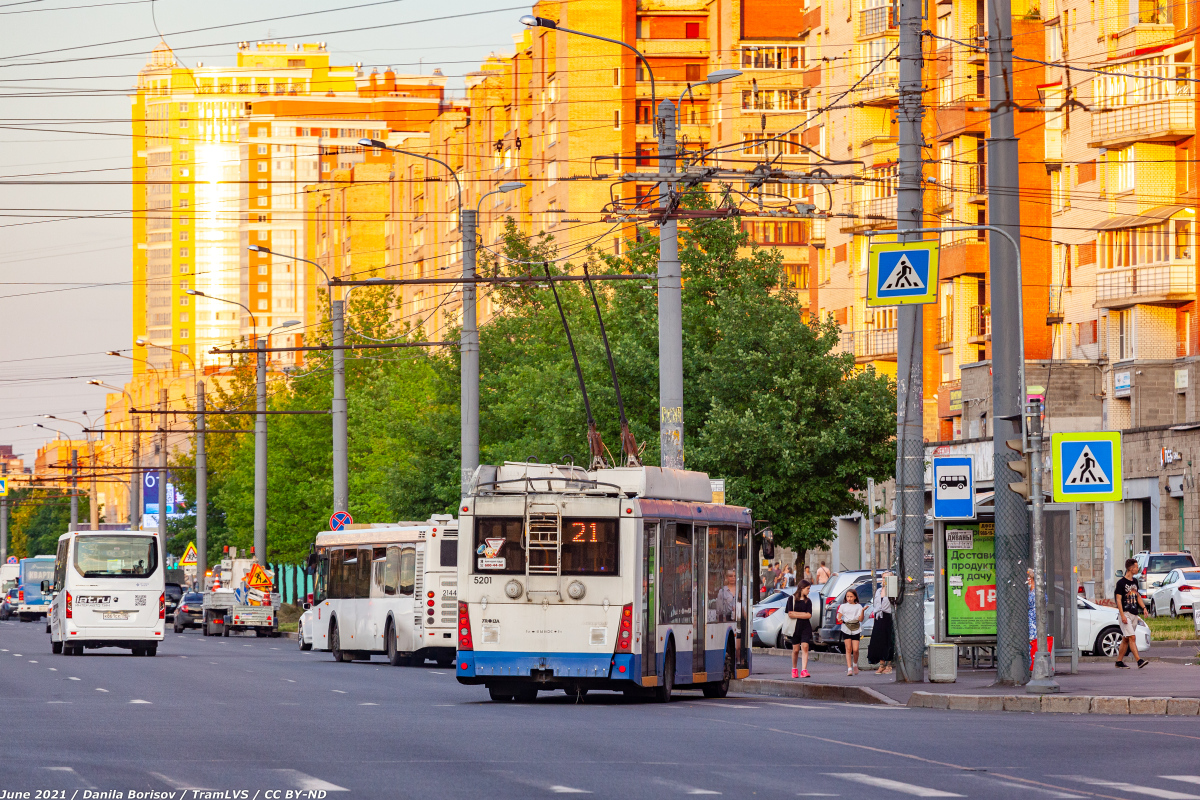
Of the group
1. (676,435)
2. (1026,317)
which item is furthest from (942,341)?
(676,435)

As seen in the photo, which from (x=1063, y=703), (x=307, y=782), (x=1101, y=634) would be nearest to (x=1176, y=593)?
(x=1101, y=634)

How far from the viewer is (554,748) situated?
17.3m

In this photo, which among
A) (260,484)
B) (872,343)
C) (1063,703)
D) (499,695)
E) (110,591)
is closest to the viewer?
(1063,703)

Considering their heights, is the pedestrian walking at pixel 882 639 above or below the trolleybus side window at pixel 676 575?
below

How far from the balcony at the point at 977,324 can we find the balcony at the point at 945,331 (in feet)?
2.95

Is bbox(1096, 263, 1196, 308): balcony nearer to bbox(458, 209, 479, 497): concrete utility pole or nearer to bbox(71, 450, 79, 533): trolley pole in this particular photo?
bbox(458, 209, 479, 497): concrete utility pole

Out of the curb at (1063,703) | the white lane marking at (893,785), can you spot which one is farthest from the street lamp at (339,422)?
the white lane marking at (893,785)

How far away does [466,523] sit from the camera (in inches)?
1004

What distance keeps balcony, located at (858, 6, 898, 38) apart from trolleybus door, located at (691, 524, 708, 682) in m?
47.3

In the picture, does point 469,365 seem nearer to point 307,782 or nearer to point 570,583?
point 570,583

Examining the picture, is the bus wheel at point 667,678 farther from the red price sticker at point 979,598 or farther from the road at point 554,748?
the red price sticker at point 979,598

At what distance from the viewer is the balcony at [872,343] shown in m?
71.2

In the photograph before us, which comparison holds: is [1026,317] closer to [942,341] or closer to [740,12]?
[942,341]

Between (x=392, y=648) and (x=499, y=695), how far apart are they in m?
14.4
